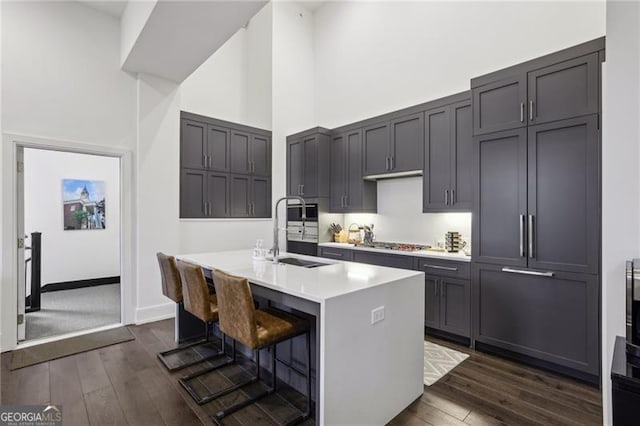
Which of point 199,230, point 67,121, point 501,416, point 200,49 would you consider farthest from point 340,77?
point 501,416

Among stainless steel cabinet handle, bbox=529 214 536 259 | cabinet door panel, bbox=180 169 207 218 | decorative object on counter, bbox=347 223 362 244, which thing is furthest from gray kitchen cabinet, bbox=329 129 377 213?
stainless steel cabinet handle, bbox=529 214 536 259

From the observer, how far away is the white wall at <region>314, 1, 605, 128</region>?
334 centimetres

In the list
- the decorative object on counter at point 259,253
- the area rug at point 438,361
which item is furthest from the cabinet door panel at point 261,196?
the area rug at point 438,361

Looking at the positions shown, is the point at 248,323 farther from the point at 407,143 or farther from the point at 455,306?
the point at 407,143

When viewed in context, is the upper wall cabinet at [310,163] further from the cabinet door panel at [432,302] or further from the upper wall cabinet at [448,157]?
the cabinet door panel at [432,302]

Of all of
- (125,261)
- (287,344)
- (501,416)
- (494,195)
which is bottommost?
(501,416)

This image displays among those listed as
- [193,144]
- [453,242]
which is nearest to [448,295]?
[453,242]

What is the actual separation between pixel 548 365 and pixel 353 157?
3.24m

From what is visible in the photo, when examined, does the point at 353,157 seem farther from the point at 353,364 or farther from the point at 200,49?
the point at 353,364

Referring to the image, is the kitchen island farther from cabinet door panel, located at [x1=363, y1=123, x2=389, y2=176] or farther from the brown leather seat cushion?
cabinet door panel, located at [x1=363, y1=123, x2=389, y2=176]

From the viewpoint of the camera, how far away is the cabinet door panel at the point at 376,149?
4277 mm

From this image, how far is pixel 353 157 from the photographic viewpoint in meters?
4.71

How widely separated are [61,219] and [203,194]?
9.59ft

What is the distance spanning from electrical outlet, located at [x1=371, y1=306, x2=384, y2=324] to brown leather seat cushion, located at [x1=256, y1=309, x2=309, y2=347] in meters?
0.49
